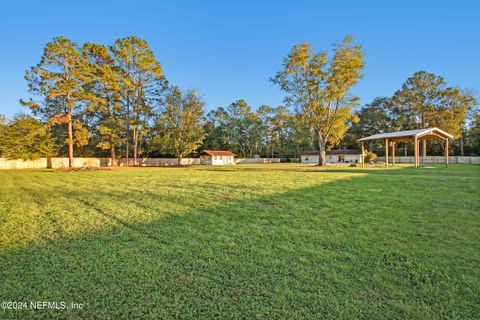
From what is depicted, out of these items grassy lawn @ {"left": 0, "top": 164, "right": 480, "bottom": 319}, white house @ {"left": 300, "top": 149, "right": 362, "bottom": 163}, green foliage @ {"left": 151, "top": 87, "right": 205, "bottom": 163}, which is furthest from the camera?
white house @ {"left": 300, "top": 149, "right": 362, "bottom": 163}

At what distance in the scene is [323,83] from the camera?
978 inches

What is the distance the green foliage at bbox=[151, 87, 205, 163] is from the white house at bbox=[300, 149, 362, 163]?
2465cm

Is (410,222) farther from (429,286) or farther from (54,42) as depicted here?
(54,42)

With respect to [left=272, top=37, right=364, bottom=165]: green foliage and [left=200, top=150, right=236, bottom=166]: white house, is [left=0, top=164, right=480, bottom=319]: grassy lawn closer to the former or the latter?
[left=272, top=37, right=364, bottom=165]: green foliage

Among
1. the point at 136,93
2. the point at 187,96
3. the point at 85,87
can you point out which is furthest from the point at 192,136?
the point at 85,87

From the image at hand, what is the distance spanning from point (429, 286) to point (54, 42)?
→ 101 feet

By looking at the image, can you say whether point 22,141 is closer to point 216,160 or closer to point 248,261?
point 216,160

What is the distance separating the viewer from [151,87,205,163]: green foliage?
34.1m

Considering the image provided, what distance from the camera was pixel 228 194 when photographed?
7.14 meters

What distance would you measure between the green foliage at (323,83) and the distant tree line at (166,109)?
96mm

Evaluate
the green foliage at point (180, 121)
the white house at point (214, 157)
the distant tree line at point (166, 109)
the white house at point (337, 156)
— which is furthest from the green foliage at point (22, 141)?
the white house at point (337, 156)

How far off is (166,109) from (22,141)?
1663 centimetres

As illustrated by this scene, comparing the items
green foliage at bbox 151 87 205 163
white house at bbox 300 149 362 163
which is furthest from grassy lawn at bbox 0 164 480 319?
white house at bbox 300 149 362 163

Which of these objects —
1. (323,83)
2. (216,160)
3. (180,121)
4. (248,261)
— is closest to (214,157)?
(216,160)
